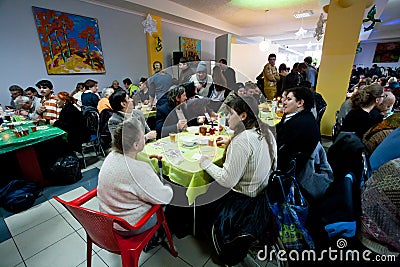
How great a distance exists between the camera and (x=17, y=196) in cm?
184

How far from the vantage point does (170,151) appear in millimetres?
1448

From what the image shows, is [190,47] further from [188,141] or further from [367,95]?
[188,141]

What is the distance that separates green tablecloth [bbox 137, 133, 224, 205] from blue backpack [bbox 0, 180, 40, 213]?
59.3 inches

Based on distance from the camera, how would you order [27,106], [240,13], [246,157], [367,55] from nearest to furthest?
[246,157]
[27,106]
[240,13]
[367,55]

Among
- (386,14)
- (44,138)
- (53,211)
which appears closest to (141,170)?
(53,211)

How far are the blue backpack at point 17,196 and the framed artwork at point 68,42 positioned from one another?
2.71 m

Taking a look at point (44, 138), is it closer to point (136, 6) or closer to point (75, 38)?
point (75, 38)

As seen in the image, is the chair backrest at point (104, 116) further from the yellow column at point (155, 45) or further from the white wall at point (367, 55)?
the white wall at point (367, 55)

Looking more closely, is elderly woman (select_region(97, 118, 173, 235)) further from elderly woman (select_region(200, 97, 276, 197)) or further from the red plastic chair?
elderly woman (select_region(200, 97, 276, 197))

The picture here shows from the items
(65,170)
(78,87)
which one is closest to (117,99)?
(65,170)

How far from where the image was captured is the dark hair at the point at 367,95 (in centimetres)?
190

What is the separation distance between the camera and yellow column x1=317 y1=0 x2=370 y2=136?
3090 mm

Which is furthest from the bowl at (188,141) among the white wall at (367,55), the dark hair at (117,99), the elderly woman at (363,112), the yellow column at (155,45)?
the white wall at (367,55)

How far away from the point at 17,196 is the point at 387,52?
1518cm
